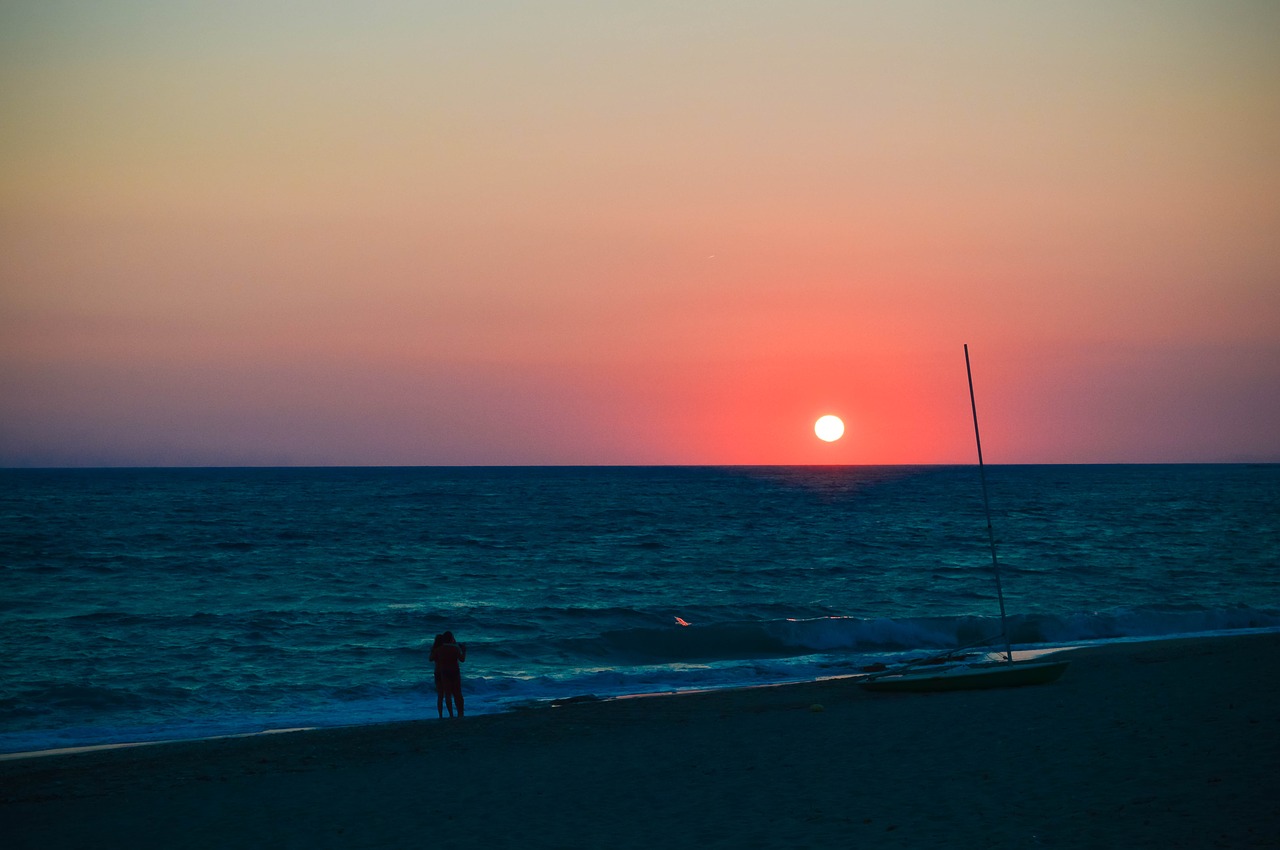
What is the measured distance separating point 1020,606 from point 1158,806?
2740 cm

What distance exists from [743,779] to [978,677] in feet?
23.3

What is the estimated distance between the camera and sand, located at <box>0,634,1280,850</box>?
364 inches

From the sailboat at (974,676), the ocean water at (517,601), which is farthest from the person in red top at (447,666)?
the sailboat at (974,676)

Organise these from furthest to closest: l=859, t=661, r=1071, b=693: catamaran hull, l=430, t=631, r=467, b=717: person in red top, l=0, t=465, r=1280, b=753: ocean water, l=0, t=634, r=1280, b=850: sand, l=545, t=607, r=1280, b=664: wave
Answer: l=545, t=607, r=1280, b=664: wave < l=0, t=465, r=1280, b=753: ocean water < l=430, t=631, r=467, b=717: person in red top < l=859, t=661, r=1071, b=693: catamaran hull < l=0, t=634, r=1280, b=850: sand

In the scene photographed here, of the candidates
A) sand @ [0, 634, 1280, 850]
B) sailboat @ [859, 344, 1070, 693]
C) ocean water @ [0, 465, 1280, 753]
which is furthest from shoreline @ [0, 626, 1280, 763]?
sailboat @ [859, 344, 1070, 693]

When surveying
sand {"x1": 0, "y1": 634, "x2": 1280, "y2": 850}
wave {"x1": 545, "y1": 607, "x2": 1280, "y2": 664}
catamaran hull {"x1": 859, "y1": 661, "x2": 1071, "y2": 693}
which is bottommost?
wave {"x1": 545, "y1": 607, "x2": 1280, "y2": 664}

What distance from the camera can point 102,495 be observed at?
106m

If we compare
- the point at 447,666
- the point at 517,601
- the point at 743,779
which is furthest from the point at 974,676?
the point at 517,601

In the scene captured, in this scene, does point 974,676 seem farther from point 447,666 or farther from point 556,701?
point 447,666

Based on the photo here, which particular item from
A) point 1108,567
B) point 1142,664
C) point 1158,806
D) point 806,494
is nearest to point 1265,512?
point 1108,567

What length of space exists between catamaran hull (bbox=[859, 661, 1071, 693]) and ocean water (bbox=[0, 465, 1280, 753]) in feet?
18.5

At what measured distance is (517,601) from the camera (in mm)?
37438

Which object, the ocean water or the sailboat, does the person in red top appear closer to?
the ocean water

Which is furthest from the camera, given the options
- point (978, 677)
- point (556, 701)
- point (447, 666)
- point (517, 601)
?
point (517, 601)
